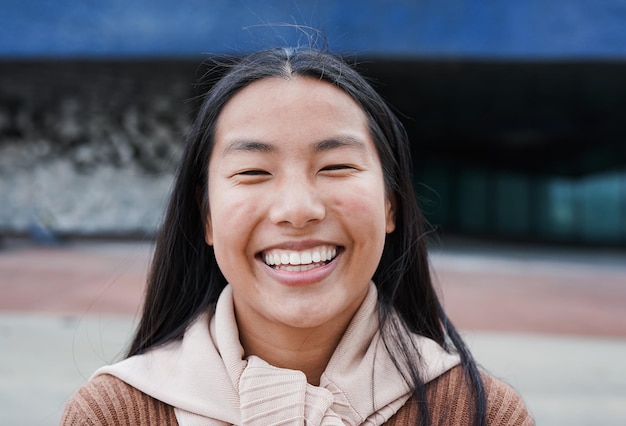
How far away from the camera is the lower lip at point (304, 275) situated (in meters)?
1.30

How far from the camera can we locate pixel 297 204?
1.26 metres

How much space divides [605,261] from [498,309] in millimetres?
7402

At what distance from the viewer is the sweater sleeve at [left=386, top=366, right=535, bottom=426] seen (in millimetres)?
1359

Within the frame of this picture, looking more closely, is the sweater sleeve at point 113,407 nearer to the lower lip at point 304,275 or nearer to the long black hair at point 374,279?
the long black hair at point 374,279

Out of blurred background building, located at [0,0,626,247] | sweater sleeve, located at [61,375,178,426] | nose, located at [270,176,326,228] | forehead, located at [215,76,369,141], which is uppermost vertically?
blurred background building, located at [0,0,626,247]

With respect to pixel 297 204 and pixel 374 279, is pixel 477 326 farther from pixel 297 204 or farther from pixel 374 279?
pixel 297 204

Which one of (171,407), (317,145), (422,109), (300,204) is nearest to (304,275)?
(300,204)

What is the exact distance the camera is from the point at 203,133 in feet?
4.98

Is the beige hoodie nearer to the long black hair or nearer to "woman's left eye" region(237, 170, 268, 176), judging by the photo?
the long black hair

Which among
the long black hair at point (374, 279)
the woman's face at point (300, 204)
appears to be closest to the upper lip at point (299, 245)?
the woman's face at point (300, 204)

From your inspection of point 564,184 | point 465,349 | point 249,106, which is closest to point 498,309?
point 465,349

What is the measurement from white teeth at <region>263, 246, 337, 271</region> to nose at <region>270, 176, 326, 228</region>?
2.6 inches

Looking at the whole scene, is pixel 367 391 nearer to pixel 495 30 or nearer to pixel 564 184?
pixel 495 30

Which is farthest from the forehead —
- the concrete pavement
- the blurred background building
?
the blurred background building
